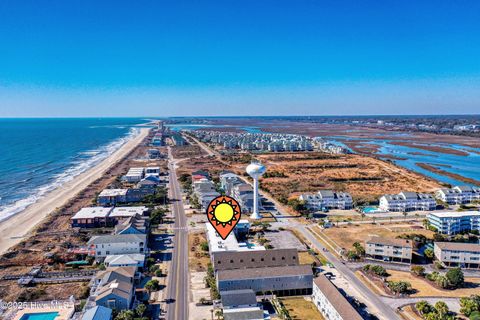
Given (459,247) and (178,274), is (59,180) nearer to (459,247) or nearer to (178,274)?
(178,274)

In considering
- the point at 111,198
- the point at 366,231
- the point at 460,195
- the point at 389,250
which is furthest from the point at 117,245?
the point at 460,195

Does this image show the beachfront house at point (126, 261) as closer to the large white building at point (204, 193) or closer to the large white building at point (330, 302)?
the large white building at point (330, 302)

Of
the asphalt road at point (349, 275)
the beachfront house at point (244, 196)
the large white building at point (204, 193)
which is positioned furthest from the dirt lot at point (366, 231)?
the large white building at point (204, 193)

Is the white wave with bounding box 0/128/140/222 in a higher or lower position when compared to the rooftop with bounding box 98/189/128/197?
lower

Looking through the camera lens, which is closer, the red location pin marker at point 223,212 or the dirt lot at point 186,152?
the red location pin marker at point 223,212

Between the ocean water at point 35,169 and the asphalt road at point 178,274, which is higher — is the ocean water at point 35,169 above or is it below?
above

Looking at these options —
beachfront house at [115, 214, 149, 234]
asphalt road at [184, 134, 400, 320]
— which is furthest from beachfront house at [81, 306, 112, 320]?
asphalt road at [184, 134, 400, 320]

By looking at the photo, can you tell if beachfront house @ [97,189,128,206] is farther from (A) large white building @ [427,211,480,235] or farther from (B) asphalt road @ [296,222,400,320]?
(A) large white building @ [427,211,480,235]

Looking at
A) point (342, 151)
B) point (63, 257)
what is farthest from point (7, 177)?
point (342, 151)
